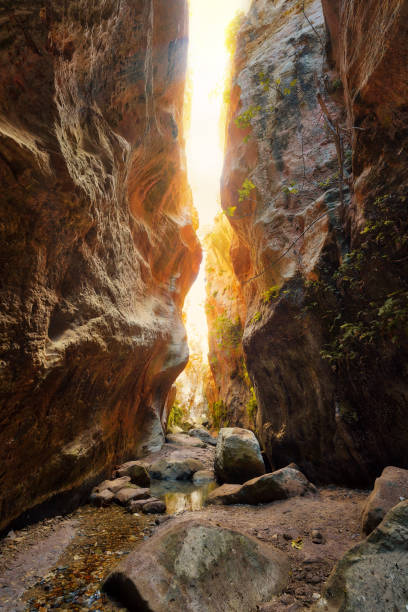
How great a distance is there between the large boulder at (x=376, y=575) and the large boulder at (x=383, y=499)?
959 millimetres

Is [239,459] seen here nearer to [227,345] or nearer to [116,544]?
[116,544]

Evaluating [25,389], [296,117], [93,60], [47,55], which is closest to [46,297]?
[25,389]

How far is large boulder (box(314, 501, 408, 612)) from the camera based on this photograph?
2117 mm

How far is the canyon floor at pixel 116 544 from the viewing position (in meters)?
2.82

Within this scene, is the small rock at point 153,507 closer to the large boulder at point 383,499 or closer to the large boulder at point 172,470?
the large boulder at point 172,470

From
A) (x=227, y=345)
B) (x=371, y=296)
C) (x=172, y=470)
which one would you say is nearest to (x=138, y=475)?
(x=172, y=470)

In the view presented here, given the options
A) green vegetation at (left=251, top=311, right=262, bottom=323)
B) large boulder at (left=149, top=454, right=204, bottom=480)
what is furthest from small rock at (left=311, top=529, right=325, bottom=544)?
green vegetation at (left=251, top=311, right=262, bottom=323)

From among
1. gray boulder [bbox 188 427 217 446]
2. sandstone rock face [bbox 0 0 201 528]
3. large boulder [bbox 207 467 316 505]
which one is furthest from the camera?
gray boulder [bbox 188 427 217 446]

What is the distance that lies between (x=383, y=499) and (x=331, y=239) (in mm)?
5049

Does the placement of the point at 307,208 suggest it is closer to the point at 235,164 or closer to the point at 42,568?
the point at 235,164

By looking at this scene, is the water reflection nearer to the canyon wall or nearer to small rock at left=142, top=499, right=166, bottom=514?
small rock at left=142, top=499, right=166, bottom=514

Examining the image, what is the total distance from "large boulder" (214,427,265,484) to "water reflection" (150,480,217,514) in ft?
1.72

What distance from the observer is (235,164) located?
1130 cm

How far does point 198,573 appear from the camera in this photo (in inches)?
107
